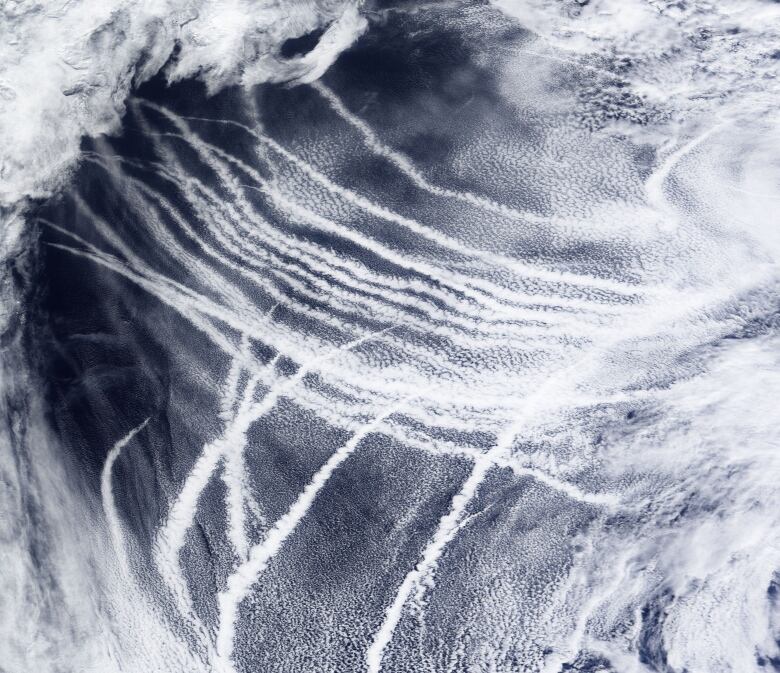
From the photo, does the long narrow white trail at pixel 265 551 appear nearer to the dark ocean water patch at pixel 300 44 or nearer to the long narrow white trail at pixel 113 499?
the long narrow white trail at pixel 113 499

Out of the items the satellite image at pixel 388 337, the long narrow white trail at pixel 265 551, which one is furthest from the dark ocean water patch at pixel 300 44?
the long narrow white trail at pixel 265 551

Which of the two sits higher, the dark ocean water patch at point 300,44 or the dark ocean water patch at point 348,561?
the dark ocean water patch at point 300,44

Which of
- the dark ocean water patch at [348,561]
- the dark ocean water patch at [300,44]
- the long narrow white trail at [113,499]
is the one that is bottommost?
the dark ocean water patch at [348,561]

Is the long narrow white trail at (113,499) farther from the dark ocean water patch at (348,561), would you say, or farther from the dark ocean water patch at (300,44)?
the dark ocean water patch at (300,44)

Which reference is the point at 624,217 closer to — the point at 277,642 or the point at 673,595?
the point at 673,595

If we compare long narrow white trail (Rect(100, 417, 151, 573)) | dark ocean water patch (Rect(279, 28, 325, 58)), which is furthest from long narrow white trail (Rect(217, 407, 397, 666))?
dark ocean water patch (Rect(279, 28, 325, 58))

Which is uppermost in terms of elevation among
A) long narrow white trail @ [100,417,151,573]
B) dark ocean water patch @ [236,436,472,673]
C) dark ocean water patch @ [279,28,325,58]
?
dark ocean water patch @ [279,28,325,58]

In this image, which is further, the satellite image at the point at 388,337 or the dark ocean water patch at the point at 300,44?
the dark ocean water patch at the point at 300,44

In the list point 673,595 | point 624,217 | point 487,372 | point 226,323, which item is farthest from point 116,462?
point 624,217

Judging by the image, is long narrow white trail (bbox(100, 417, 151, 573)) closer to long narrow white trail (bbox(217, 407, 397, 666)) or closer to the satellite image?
the satellite image
